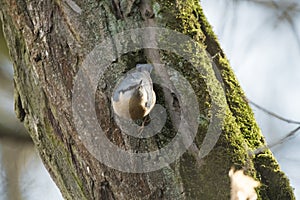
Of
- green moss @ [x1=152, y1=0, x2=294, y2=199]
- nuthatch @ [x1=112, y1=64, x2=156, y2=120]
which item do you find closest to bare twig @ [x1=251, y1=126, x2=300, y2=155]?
green moss @ [x1=152, y1=0, x2=294, y2=199]

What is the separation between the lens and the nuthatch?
3.10 feet

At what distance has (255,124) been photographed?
3.85 feet

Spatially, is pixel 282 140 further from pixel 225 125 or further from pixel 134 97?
pixel 134 97

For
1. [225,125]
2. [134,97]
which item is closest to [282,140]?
[225,125]

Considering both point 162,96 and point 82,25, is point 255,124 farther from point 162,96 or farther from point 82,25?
point 82,25

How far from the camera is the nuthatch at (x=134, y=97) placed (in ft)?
3.10

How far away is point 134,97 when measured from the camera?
37.0 inches

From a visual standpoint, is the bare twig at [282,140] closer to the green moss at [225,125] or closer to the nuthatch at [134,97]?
the green moss at [225,125]

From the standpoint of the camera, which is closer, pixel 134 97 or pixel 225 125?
pixel 134 97

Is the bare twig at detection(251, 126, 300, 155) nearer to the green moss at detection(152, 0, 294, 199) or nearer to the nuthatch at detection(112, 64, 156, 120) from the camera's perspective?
the green moss at detection(152, 0, 294, 199)

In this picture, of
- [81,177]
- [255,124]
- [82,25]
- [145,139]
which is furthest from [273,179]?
[82,25]

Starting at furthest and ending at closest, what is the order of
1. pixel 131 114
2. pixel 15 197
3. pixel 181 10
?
pixel 15 197
pixel 181 10
pixel 131 114

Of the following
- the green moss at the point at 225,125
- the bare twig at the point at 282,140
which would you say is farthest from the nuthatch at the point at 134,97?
the bare twig at the point at 282,140

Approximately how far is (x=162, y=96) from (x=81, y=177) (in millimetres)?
232
